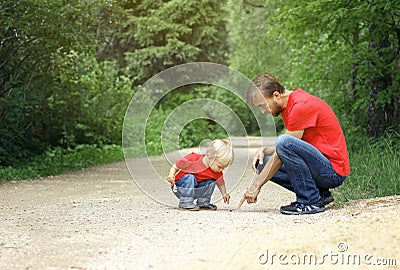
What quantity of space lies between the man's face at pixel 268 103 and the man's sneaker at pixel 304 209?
91cm

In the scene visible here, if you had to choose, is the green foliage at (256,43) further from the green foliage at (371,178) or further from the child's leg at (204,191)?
the child's leg at (204,191)

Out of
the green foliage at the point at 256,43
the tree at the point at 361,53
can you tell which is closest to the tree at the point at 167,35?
the green foliage at the point at 256,43

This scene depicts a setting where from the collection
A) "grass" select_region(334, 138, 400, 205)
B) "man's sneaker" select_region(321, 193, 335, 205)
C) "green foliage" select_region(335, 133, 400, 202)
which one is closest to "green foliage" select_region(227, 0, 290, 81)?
"green foliage" select_region(335, 133, 400, 202)

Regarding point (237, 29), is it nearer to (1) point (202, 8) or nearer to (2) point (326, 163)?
(1) point (202, 8)

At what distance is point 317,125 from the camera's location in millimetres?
5551

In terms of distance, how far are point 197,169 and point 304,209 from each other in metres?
1.07

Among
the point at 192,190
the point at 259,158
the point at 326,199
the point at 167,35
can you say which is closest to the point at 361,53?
the point at 326,199

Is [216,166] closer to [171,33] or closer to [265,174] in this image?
[265,174]

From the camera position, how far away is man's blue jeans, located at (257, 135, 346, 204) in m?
5.44

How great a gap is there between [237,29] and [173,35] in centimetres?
605

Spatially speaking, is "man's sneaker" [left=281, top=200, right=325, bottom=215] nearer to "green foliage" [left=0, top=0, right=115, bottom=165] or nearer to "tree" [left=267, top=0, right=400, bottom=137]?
"tree" [left=267, top=0, right=400, bottom=137]

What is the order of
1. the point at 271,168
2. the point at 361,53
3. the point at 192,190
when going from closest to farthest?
the point at 271,168 → the point at 192,190 → the point at 361,53

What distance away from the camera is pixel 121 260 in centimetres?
380

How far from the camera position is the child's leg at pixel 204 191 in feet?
19.1
